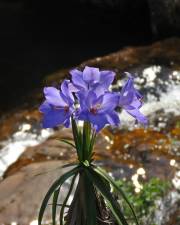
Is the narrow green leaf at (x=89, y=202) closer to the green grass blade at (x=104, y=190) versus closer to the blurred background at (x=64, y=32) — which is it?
the green grass blade at (x=104, y=190)

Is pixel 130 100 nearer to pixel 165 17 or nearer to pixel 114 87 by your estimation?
pixel 114 87

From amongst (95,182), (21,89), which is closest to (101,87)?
(95,182)

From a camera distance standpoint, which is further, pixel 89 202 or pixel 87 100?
pixel 89 202

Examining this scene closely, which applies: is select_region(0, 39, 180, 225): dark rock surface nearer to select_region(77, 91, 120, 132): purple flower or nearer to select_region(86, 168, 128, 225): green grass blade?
select_region(86, 168, 128, 225): green grass blade

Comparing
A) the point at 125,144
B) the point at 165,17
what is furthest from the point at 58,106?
the point at 165,17

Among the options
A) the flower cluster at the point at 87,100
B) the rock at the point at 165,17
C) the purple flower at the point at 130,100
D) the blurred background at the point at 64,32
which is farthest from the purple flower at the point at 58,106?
the rock at the point at 165,17
